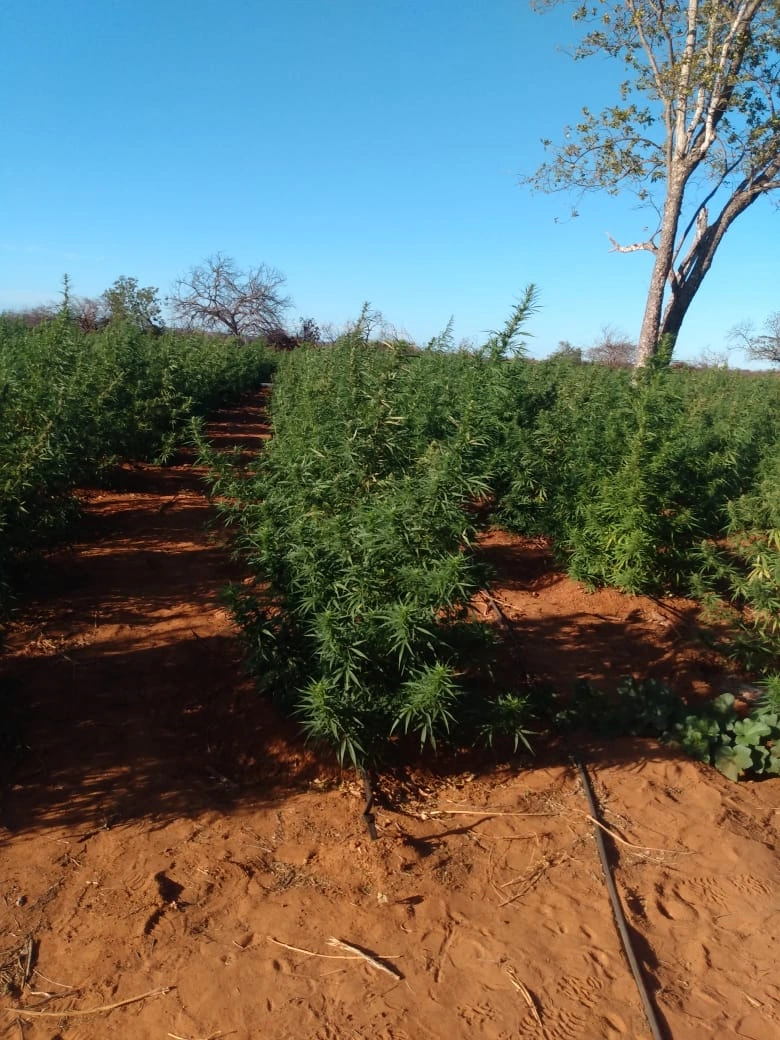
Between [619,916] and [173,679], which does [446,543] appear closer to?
[619,916]

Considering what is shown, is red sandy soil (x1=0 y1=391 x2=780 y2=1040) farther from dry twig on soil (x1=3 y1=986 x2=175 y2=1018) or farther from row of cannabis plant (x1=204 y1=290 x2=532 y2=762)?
row of cannabis plant (x1=204 y1=290 x2=532 y2=762)

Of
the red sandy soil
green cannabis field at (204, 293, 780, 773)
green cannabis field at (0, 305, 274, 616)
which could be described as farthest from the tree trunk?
the red sandy soil

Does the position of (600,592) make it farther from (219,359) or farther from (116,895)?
(219,359)

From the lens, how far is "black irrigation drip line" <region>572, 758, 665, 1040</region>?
2.90 m

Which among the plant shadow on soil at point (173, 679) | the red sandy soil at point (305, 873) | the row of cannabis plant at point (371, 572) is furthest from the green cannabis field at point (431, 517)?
the red sandy soil at point (305, 873)

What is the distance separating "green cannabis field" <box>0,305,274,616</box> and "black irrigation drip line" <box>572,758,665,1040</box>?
3.43 meters

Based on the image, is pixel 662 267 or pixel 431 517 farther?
pixel 662 267

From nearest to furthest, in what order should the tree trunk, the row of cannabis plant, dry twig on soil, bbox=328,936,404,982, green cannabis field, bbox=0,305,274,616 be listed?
dry twig on soil, bbox=328,936,404,982 → the row of cannabis plant → green cannabis field, bbox=0,305,274,616 → the tree trunk

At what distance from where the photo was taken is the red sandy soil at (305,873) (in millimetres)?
2824

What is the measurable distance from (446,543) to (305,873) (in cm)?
168

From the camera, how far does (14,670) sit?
14.8ft

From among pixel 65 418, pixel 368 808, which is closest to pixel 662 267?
pixel 65 418

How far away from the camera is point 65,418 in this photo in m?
5.66

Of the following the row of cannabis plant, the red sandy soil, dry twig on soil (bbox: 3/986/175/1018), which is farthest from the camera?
the row of cannabis plant
